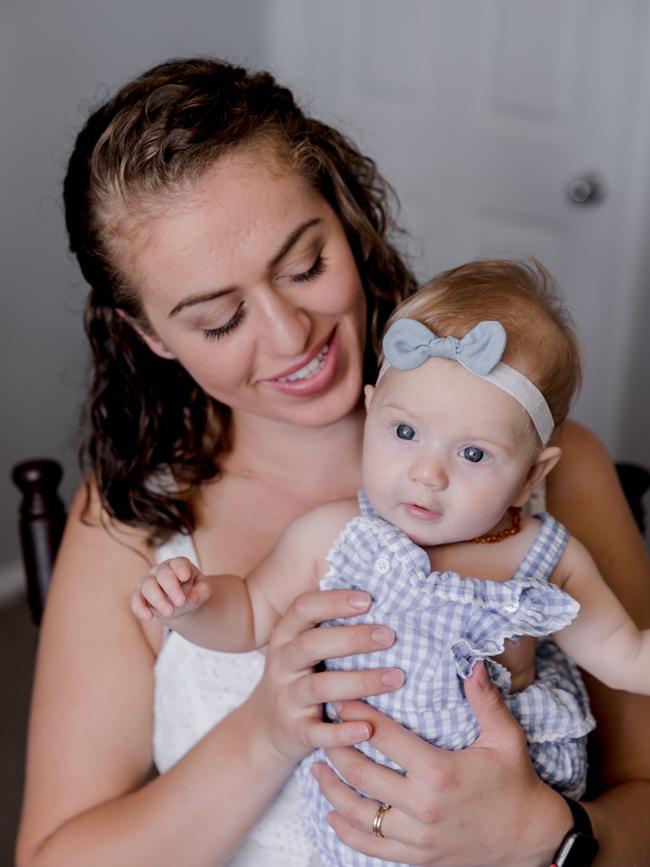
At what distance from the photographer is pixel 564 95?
137 inches

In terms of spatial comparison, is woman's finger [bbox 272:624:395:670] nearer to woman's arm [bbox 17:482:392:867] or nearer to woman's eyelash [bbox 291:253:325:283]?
woman's arm [bbox 17:482:392:867]

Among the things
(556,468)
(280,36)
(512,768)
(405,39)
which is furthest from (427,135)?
(512,768)

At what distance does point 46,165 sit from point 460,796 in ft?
8.60

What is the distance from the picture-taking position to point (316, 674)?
4.35ft

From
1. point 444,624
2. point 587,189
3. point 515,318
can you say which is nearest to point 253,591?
point 444,624

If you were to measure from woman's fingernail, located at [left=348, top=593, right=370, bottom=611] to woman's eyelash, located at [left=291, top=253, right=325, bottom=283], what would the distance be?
43 cm

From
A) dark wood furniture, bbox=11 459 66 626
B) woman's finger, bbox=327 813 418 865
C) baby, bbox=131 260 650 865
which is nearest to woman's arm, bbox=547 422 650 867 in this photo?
baby, bbox=131 260 650 865

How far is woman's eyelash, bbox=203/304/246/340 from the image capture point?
1.46 m

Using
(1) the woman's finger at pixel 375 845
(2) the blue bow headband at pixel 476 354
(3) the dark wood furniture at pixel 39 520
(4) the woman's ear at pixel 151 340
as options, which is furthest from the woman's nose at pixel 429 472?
(3) the dark wood furniture at pixel 39 520

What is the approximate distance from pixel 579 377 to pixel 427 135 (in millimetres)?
2595

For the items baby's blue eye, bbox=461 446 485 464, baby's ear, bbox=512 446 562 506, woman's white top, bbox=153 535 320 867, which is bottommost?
woman's white top, bbox=153 535 320 867

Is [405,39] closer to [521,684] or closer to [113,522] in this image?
[113,522]

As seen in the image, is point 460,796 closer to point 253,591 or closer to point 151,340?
point 253,591

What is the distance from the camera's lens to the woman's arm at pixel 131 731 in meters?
1.33
